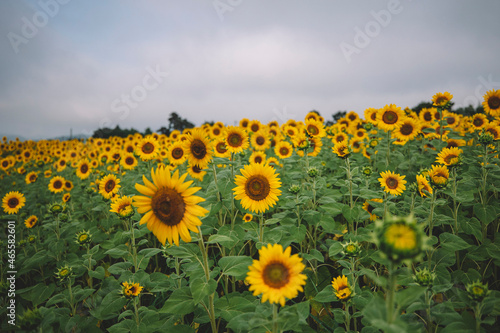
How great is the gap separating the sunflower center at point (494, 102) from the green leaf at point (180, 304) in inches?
266

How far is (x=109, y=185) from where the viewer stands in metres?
4.48

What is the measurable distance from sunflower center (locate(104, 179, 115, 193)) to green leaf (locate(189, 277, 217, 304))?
338 cm

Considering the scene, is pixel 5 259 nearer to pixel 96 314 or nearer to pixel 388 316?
pixel 96 314

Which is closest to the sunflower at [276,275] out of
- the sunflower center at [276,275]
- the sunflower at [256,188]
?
the sunflower center at [276,275]

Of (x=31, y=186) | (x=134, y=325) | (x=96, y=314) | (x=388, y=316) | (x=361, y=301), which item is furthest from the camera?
(x=31, y=186)

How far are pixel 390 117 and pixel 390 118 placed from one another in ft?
0.08

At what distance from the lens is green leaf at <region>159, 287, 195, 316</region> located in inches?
73.4

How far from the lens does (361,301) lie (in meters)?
2.06

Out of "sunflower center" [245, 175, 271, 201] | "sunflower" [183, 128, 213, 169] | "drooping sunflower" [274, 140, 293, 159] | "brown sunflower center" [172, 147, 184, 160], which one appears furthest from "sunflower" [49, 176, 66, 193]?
"sunflower center" [245, 175, 271, 201]

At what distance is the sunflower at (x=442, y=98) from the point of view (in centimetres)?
457

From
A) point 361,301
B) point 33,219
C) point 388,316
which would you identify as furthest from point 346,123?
point 33,219

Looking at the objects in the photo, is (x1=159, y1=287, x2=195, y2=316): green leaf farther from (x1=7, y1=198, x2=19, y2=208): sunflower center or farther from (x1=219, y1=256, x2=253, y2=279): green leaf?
(x1=7, y1=198, x2=19, y2=208): sunflower center

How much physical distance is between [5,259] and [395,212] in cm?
642

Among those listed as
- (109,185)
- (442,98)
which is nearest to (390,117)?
(442,98)
